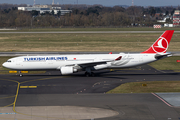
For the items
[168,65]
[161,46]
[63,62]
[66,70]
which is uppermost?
[161,46]

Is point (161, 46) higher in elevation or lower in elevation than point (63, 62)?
higher

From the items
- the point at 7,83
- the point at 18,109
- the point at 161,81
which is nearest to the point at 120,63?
the point at 161,81

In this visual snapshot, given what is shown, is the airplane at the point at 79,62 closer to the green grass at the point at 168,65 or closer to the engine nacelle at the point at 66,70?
the engine nacelle at the point at 66,70

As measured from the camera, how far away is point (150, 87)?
114 ft

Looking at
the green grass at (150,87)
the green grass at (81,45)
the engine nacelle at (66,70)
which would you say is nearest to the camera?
the green grass at (150,87)

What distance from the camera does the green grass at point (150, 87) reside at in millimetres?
33188

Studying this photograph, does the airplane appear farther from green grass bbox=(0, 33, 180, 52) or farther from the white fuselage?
green grass bbox=(0, 33, 180, 52)

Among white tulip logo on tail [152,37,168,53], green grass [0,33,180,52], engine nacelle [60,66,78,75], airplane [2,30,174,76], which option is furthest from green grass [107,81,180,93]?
green grass [0,33,180,52]

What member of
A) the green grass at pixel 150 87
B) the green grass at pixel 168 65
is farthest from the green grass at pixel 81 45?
the green grass at pixel 150 87

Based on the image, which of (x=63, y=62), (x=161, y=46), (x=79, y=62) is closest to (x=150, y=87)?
(x=161, y=46)

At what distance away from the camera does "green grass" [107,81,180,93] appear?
33188 mm

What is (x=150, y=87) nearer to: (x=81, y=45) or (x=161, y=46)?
(x=161, y=46)

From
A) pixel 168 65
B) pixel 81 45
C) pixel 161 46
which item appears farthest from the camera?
pixel 81 45

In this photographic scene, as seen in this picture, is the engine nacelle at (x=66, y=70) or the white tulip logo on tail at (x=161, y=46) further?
the white tulip logo on tail at (x=161, y=46)
